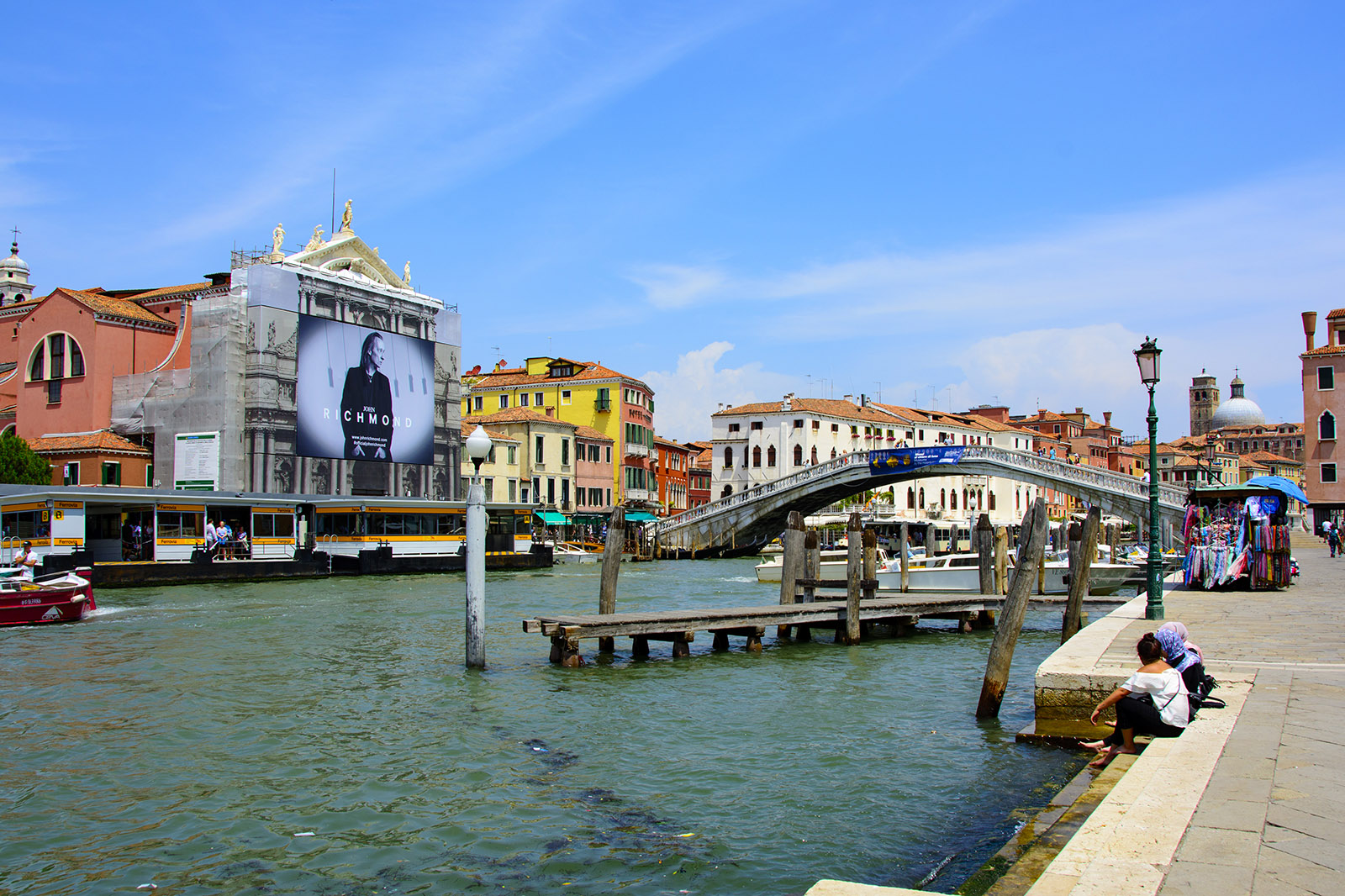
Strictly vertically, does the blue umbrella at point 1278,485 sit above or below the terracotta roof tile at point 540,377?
below

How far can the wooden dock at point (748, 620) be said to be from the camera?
40.3ft

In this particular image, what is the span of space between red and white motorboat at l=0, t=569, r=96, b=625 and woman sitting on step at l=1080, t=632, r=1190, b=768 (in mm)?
16659

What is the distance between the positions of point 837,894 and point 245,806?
4809mm

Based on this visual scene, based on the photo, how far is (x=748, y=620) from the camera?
45.4 feet

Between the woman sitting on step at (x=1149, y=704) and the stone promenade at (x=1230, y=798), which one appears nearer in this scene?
the stone promenade at (x=1230, y=798)

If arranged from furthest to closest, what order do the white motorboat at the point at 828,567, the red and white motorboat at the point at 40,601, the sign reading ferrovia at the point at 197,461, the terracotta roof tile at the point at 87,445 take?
the sign reading ferrovia at the point at 197,461
the terracotta roof tile at the point at 87,445
the white motorboat at the point at 828,567
the red and white motorboat at the point at 40,601

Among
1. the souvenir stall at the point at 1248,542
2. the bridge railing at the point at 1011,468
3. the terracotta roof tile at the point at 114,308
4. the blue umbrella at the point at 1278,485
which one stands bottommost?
the souvenir stall at the point at 1248,542

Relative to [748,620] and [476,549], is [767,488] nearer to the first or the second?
[748,620]

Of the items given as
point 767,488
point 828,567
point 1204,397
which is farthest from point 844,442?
point 1204,397

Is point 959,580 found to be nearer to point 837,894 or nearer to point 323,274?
point 837,894

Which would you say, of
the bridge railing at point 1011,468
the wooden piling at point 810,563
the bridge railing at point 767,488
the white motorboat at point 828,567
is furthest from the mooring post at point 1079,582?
the bridge railing at point 767,488

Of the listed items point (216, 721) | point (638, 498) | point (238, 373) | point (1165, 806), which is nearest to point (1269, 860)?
point (1165, 806)

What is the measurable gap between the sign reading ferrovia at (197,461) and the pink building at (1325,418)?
44.0m

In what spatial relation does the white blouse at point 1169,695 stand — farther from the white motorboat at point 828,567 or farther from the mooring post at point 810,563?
the white motorboat at point 828,567
